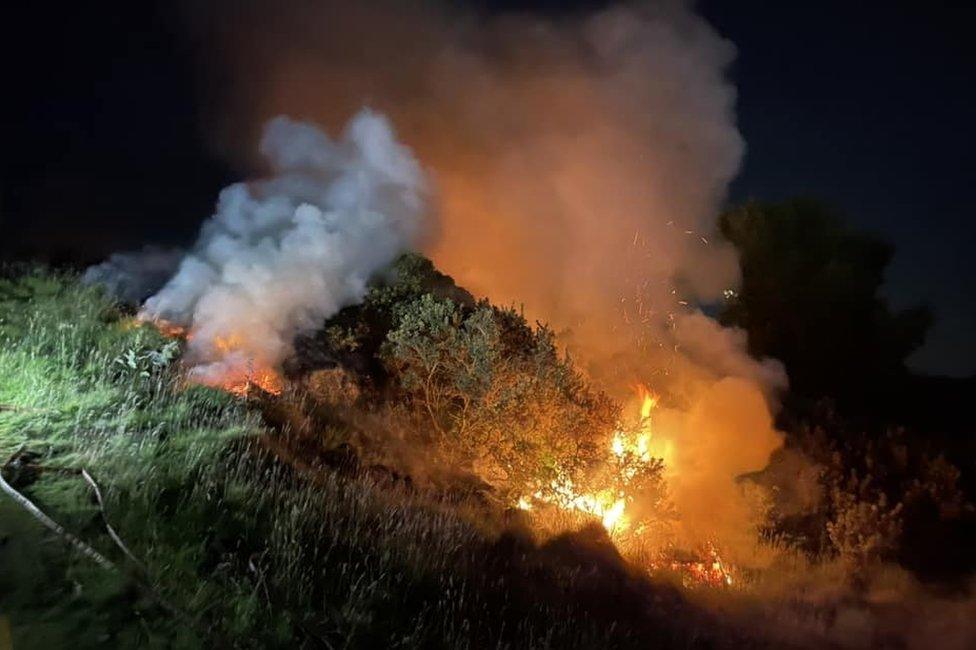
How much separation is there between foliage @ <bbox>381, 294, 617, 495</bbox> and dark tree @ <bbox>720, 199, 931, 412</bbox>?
31.7 feet

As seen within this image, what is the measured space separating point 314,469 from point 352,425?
270cm

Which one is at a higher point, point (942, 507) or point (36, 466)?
point (942, 507)

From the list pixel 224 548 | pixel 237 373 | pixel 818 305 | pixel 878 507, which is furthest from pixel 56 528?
pixel 818 305

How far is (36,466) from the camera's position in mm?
4527

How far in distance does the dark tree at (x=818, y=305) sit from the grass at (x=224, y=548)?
12234 mm

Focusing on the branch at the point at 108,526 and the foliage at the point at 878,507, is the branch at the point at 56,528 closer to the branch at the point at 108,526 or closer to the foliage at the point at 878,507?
the branch at the point at 108,526

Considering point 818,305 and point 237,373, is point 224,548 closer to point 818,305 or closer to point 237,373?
point 237,373

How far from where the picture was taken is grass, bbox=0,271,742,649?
3.55 m

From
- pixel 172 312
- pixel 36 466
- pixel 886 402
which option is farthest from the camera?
pixel 886 402

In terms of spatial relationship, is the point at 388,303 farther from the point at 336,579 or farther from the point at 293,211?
the point at 336,579

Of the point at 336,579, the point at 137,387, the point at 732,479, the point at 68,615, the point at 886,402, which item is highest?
the point at 886,402

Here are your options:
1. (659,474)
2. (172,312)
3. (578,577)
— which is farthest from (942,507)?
(172,312)

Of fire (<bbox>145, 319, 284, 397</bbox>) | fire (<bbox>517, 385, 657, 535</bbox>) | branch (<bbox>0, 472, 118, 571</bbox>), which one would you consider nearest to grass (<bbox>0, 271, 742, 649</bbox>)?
branch (<bbox>0, 472, 118, 571</bbox>)

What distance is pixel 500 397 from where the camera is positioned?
9992 mm
